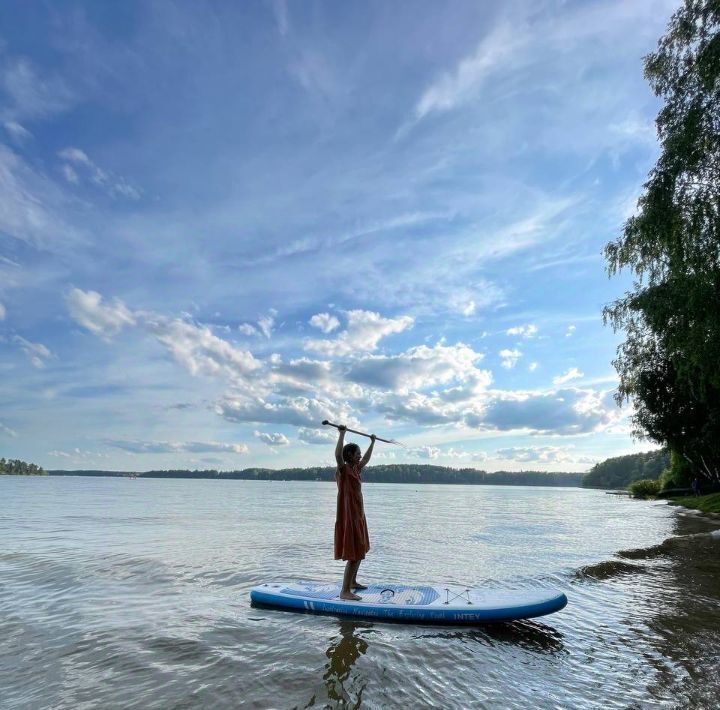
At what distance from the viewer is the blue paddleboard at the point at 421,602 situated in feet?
26.6

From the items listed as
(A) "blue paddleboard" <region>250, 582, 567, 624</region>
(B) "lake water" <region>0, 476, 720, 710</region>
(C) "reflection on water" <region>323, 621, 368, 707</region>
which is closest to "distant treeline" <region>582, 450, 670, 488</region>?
(B) "lake water" <region>0, 476, 720, 710</region>

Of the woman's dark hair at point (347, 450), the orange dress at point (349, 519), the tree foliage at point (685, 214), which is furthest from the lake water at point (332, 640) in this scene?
the tree foliage at point (685, 214)

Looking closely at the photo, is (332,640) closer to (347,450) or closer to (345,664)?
(345,664)

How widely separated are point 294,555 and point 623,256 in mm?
14554

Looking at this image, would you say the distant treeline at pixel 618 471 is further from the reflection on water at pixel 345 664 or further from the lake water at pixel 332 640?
the reflection on water at pixel 345 664

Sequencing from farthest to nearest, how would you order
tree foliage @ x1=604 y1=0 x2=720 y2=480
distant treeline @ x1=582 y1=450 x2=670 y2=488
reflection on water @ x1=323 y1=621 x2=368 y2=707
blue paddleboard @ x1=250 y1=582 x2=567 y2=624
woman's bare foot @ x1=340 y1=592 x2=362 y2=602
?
distant treeline @ x1=582 y1=450 x2=670 y2=488 < tree foliage @ x1=604 y1=0 x2=720 y2=480 < woman's bare foot @ x1=340 y1=592 x2=362 y2=602 < blue paddleboard @ x1=250 y1=582 x2=567 y2=624 < reflection on water @ x1=323 y1=621 x2=368 y2=707

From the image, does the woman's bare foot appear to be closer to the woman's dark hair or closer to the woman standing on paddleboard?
the woman standing on paddleboard

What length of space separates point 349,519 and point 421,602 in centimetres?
178

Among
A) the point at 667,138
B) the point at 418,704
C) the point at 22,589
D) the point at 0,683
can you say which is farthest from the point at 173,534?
the point at 667,138

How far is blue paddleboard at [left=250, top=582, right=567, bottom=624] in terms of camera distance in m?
8.10

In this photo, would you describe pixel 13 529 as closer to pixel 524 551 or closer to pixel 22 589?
pixel 22 589

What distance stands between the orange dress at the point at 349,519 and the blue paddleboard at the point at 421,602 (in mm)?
798

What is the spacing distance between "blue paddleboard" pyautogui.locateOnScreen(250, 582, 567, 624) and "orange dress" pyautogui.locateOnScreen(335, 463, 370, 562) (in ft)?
2.62

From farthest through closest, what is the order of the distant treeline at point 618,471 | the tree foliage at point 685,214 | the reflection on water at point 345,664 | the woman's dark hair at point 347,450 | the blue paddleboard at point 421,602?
the distant treeline at point 618,471 < the tree foliage at point 685,214 < the woman's dark hair at point 347,450 < the blue paddleboard at point 421,602 < the reflection on water at point 345,664
